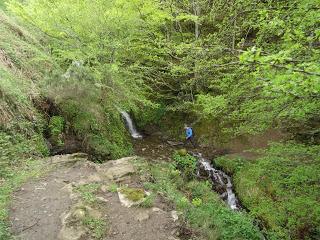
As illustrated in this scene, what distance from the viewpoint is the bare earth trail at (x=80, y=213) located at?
5965 mm

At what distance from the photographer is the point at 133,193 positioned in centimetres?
740

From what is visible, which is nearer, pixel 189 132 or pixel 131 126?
pixel 189 132

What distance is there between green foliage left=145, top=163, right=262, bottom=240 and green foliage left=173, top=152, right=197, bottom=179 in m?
1.09

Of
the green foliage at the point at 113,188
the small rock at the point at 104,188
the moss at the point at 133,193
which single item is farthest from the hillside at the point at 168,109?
the moss at the point at 133,193

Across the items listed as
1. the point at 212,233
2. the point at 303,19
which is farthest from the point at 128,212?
the point at 303,19

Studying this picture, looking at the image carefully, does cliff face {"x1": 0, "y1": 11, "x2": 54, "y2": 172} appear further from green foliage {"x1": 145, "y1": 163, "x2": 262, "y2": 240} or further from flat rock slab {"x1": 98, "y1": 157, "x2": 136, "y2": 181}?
green foliage {"x1": 145, "y1": 163, "x2": 262, "y2": 240}

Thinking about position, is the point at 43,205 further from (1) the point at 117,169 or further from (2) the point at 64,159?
(2) the point at 64,159

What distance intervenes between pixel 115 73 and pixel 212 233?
6339 millimetres

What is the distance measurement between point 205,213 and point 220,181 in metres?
4.08

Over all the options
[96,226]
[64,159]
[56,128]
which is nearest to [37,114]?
[56,128]

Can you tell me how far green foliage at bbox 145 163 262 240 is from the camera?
7090mm

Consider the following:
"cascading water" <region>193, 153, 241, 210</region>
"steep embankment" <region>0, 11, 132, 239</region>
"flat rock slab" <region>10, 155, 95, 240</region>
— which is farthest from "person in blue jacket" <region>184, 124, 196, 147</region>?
"flat rock slab" <region>10, 155, 95, 240</region>

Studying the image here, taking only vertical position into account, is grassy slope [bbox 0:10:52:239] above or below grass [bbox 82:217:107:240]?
above

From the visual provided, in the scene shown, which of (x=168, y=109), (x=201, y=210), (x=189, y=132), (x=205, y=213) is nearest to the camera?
(x=205, y=213)
